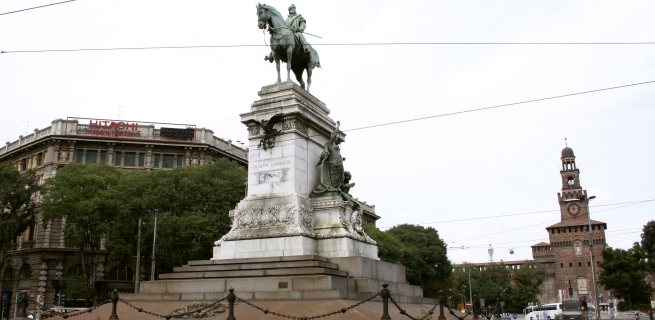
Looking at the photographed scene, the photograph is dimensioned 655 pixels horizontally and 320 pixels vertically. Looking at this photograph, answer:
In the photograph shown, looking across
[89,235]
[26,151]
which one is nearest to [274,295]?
[89,235]

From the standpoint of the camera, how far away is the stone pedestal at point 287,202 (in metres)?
17.6

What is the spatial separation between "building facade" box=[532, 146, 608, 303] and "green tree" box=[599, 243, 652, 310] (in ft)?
167

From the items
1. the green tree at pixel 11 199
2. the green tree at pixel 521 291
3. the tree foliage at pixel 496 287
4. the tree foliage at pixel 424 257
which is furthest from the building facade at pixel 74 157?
the green tree at pixel 521 291

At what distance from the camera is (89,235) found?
46875 millimetres

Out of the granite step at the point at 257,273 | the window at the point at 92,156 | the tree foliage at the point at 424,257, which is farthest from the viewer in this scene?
the tree foliage at the point at 424,257

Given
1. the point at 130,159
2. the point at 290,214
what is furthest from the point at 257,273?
the point at 130,159

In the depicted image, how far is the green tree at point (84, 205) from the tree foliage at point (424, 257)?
112 ft

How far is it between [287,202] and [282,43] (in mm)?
5779

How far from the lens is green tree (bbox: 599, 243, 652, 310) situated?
3241 inches

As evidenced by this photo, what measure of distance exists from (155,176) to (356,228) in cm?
3084

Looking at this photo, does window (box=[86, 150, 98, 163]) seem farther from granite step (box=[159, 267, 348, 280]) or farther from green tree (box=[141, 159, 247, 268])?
granite step (box=[159, 267, 348, 280])

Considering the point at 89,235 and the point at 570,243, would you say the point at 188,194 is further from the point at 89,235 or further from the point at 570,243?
the point at 570,243

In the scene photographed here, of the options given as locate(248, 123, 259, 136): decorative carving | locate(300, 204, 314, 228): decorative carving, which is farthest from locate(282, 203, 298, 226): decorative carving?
locate(248, 123, 259, 136): decorative carving

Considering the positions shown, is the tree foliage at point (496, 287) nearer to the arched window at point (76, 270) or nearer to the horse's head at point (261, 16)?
the arched window at point (76, 270)
